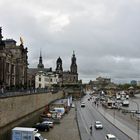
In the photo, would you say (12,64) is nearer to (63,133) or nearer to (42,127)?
(42,127)

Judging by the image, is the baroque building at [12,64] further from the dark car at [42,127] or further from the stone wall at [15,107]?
the dark car at [42,127]

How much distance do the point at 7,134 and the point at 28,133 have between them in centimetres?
724

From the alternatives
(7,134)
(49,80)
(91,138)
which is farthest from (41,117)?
(49,80)

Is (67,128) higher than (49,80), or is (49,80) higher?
(49,80)

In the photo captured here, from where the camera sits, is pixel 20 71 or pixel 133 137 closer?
pixel 133 137

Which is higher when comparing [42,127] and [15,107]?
[15,107]

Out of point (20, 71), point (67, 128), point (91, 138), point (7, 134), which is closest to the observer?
point (7, 134)

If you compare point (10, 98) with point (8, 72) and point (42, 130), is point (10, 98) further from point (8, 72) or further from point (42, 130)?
Answer: point (8, 72)

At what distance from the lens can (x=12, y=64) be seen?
301 feet

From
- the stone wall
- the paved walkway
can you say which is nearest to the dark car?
the paved walkway

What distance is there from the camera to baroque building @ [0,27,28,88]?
79.0 meters

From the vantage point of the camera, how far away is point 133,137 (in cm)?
5206

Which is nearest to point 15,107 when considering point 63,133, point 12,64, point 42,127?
point 42,127

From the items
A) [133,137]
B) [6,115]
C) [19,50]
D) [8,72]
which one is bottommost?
[133,137]
